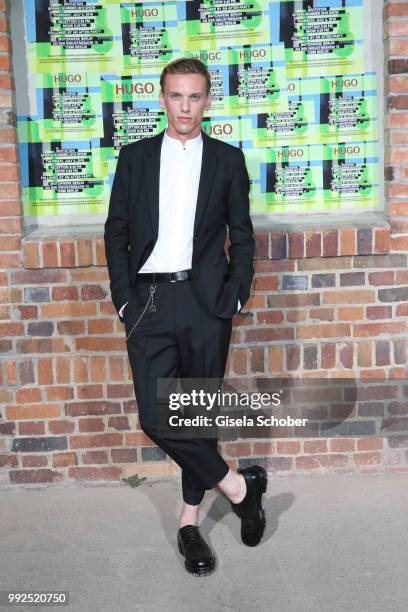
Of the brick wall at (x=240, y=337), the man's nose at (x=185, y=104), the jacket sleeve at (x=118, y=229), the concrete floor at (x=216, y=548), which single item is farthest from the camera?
the brick wall at (x=240, y=337)

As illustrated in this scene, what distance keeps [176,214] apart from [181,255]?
7.2 inches

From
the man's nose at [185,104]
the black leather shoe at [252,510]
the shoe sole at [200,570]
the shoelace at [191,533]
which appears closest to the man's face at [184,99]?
the man's nose at [185,104]

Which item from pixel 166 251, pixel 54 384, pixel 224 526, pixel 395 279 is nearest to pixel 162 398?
pixel 166 251

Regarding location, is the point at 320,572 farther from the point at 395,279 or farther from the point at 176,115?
the point at 176,115

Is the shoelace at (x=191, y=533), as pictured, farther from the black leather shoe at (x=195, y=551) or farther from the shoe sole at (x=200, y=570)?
the shoe sole at (x=200, y=570)

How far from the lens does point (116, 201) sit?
11.6 ft

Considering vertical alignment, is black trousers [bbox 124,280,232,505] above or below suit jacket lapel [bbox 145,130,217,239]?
below

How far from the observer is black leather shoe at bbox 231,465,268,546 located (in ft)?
12.1

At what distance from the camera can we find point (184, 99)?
3359 mm

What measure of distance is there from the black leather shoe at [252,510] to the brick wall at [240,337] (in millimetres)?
758

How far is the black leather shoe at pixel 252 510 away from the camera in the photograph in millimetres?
3693

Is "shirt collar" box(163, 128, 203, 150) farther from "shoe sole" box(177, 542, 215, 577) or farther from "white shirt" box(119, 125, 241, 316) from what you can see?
"shoe sole" box(177, 542, 215, 577)

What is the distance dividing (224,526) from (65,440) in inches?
43.3

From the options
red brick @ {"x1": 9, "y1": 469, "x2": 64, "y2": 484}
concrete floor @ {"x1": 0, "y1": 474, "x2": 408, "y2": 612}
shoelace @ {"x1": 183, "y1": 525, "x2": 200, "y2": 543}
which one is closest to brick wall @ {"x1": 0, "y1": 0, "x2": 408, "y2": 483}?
red brick @ {"x1": 9, "y1": 469, "x2": 64, "y2": 484}
